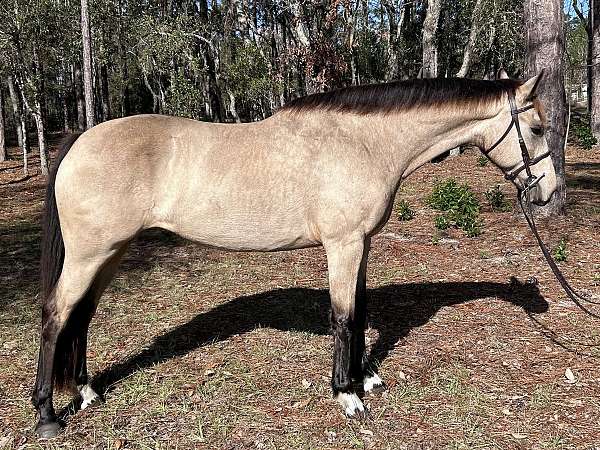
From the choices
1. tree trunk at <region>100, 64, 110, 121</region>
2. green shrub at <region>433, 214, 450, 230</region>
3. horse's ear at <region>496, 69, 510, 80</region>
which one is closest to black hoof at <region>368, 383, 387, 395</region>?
horse's ear at <region>496, 69, 510, 80</region>

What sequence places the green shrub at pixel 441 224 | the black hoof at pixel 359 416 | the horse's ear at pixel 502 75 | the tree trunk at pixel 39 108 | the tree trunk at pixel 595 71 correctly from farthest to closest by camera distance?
the tree trunk at pixel 595 71
the tree trunk at pixel 39 108
the green shrub at pixel 441 224
the horse's ear at pixel 502 75
the black hoof at pixel 359 416

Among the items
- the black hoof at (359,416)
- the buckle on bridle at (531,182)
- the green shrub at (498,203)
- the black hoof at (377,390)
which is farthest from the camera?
the green shrub at (498,203)

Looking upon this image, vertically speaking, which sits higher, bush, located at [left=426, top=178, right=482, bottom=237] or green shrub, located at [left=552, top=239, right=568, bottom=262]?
bush, located at [left=426, top=178, right=482, bottom=237]

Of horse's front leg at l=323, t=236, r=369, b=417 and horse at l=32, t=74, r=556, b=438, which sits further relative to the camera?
horse's front leg at l=323, t=236, r=369, b=417

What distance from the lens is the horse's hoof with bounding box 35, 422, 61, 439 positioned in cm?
341

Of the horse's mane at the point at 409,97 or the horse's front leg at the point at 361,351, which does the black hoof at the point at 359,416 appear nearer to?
the horse's front leg at the point at 361,351

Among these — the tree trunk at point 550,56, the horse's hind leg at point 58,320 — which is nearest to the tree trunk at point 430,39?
the tree trunk at point 550,56

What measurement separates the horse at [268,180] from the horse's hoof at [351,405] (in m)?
0.02

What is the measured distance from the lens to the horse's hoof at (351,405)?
358 cm

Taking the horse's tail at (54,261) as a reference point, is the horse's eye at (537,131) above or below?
above

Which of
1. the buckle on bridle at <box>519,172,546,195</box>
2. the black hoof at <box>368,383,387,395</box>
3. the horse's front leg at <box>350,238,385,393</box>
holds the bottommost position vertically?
the black hoof at <box>368,383,387,395</box>

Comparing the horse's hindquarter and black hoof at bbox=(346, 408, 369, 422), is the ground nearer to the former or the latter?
black hoof at bbox=(346, 408, 369, 422)

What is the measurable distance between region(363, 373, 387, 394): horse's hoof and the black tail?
2223 millimetres

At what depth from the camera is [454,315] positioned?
5.32 m
